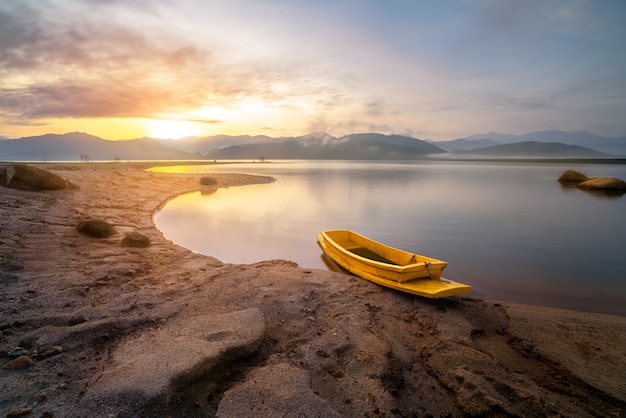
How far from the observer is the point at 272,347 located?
5.53 meters

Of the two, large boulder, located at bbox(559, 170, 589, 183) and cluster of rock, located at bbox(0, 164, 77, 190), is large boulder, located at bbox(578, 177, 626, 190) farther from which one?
cluster of rock, located at bbox(0, 164, 77, 190)

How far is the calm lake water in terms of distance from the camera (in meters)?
10.5

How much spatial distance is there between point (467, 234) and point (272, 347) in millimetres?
16158

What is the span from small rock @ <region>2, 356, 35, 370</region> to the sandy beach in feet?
0.07

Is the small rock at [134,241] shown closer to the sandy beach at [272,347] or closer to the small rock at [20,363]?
the sandy beach at [272,347]

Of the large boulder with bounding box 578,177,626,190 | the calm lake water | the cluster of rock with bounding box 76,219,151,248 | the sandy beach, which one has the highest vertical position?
the large boulder with bounding box 578,177,626,190

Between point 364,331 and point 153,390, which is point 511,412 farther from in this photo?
point 153,390

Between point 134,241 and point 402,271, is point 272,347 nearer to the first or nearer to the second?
point 402,271

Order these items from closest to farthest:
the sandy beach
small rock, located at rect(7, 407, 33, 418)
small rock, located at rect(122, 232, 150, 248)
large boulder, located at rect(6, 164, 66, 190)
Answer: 1. small rock, located at rect(7, 407, 33, 418)
2. the sandy beach
3. small rock, located at rect(122, 232, 150, 248)
4. large boulder, located at rect(6, 164, 66, 190)

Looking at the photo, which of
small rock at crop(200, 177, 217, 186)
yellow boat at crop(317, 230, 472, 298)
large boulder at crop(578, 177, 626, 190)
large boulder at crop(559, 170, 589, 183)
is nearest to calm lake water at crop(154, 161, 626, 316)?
yellow boat at crop(317, 230, 472, 298)

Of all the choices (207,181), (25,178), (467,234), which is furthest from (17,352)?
(207,181)

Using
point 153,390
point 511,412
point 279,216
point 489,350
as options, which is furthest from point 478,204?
point 153,390

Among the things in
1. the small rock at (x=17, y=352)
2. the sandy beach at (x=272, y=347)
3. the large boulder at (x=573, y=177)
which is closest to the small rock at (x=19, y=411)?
the sandy beach at (x=272, y=347)

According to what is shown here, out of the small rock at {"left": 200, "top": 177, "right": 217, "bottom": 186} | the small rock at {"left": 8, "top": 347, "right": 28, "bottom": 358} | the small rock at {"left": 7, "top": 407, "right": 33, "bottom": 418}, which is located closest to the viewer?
the small rock at {"left": 7, "top": 407, "right": 33, "bottom": 418}
